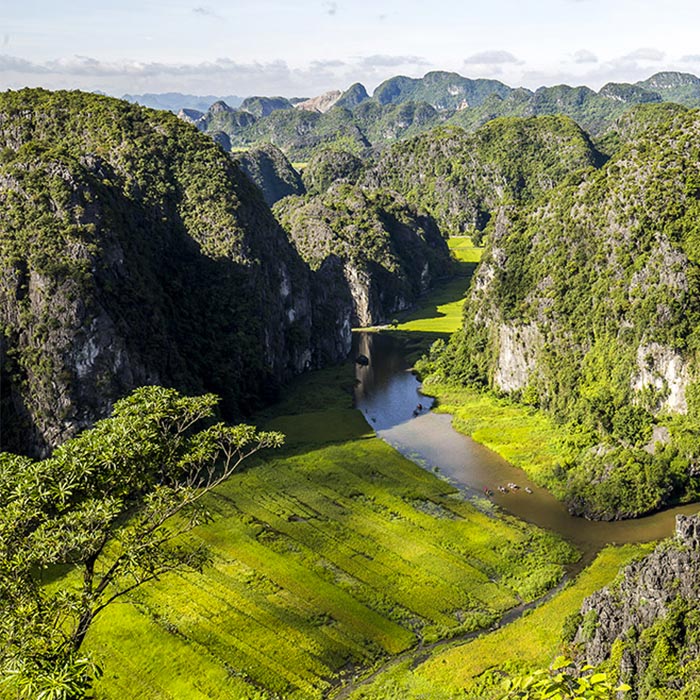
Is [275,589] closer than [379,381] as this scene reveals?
Yes

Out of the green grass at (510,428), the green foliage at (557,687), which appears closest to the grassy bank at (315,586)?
the green grass at (510,428)

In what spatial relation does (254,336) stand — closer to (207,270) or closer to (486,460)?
(207,270)

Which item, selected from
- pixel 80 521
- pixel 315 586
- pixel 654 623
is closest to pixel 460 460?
pixel 315 586

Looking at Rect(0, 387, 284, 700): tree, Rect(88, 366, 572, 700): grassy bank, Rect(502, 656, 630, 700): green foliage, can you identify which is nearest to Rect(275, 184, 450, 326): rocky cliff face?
Rect(88, 366, 572, 700): grassy bank

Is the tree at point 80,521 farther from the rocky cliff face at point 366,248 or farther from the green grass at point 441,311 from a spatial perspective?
the green grass at point 441,311

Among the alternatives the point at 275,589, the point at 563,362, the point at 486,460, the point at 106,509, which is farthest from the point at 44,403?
the point at 563,362

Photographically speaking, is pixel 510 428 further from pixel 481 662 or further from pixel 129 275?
pixel 129 275
